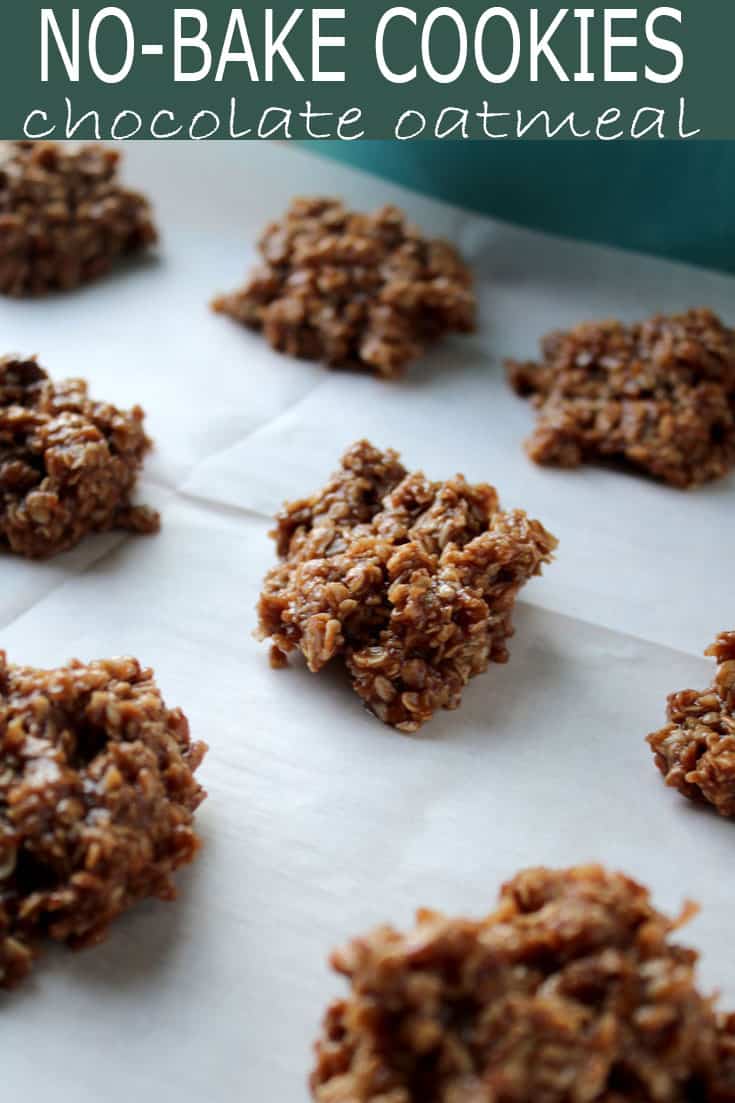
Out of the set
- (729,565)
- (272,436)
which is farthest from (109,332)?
(729,565)

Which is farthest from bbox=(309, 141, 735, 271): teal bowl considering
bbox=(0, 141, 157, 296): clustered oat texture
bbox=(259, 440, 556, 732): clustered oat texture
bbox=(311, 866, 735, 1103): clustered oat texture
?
bbox=(311, 866, 735, 1103): clustered oat texture

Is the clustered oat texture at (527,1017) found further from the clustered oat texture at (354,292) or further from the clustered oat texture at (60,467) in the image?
the clustered oat texture at (354,292)

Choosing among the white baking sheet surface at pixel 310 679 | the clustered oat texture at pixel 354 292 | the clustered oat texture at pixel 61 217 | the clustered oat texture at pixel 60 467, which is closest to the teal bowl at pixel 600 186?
the white baking sheet surface at pixel 310 679

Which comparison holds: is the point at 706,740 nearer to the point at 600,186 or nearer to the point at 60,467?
the point at 60,467

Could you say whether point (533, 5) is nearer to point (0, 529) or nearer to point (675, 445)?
point (675, 445)

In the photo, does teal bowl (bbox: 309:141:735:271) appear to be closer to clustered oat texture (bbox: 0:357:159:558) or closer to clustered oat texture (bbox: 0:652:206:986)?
clustered oat texture (bbox: 0:357:159:558)

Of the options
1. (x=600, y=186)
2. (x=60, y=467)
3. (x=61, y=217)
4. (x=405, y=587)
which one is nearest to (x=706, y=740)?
(x=405, y=587)

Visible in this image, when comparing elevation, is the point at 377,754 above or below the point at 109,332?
below
